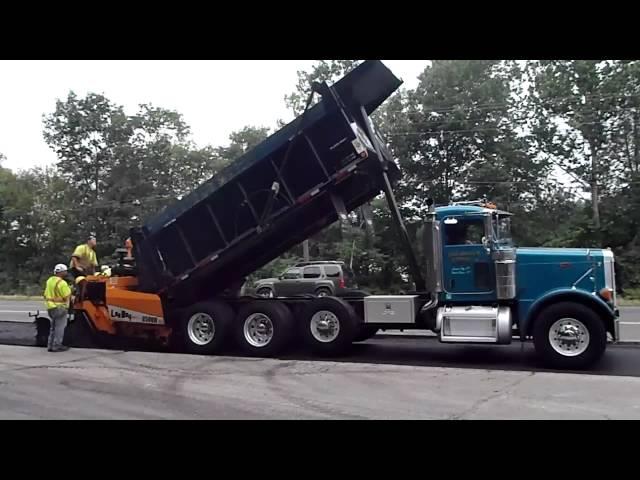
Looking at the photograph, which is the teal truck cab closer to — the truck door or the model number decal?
the truck door

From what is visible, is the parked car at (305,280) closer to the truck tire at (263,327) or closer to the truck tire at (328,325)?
the truck tire at (263,327)

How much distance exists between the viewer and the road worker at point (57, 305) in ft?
35.0

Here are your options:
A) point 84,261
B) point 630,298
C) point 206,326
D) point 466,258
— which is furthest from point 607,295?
point 630,298

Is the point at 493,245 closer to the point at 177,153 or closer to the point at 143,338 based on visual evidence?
the point at 143,338

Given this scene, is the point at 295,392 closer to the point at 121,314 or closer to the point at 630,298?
the point at 121,314

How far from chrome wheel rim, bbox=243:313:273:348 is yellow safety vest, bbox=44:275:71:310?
3.20m

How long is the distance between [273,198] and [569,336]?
480 cm

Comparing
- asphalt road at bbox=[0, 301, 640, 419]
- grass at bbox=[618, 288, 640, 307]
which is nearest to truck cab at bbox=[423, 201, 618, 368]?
asphalt road at bbox=[0, 301, 640, 419]

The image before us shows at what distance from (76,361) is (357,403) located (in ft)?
17.2

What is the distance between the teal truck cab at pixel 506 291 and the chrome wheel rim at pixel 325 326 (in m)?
0.53

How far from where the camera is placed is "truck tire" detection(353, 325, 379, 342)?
10212 millimetres

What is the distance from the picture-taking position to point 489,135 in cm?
2794

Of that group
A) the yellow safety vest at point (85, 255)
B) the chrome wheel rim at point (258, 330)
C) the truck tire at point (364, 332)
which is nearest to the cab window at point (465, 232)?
the truck tire at point (364, 332)

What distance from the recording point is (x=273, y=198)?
9883 millimetres
